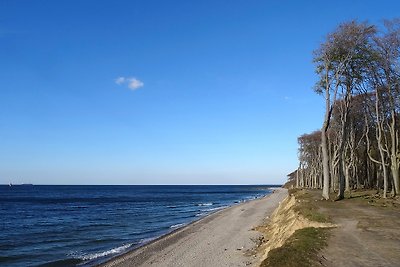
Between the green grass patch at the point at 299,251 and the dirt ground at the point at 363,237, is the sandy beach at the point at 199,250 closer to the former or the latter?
the green grass patch at the point at 299,251

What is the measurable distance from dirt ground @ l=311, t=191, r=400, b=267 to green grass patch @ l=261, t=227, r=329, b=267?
33cm

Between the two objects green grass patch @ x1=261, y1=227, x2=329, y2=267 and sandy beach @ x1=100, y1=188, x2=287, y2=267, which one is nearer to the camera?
green grass patch @ x1=261, y1=227, x2=329, y2=267

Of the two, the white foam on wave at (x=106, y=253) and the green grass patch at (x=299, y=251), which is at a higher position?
the green grass patch at (x=299, y=251)

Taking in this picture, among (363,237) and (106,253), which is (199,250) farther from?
(363,237)

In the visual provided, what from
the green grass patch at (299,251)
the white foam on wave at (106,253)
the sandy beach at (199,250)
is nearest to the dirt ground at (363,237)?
the green grass patch at (299,251)

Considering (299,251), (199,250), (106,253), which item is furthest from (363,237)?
(106,253)

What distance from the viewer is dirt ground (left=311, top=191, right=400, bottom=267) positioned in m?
13.0

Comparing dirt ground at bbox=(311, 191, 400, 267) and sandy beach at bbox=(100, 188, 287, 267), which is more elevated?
dirt ground at bbox=(311, 191, 400, 267)

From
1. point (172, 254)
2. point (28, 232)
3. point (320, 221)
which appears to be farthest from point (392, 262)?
point (28, 232)

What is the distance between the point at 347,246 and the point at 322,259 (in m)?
2.32

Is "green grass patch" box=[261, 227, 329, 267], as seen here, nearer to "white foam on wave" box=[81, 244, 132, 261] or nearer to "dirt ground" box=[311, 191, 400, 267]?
"dirt ground" box=[311, 191, 400, 267]

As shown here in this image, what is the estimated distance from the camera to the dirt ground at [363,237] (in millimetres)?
13047

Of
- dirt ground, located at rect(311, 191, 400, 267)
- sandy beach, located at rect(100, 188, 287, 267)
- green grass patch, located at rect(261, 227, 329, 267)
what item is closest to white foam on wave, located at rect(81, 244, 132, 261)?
sandy beach, located at rect(100, 188, 287, 267)

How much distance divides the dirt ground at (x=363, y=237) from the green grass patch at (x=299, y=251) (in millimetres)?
328
